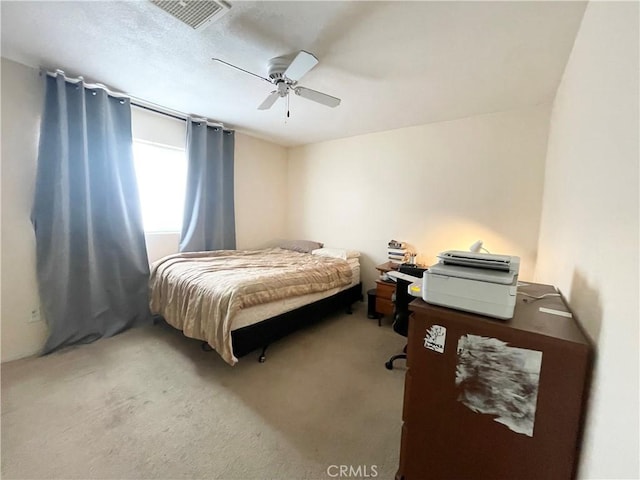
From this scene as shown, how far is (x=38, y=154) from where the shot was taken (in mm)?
2186

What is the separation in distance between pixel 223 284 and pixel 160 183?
178 centimetres

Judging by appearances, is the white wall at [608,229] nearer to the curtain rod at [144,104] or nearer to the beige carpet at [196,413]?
the beige carpet at [196,413]

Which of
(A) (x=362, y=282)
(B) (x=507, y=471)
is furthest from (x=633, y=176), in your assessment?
(A) (x=362, y=282)

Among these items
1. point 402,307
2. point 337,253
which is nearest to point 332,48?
point 402,307

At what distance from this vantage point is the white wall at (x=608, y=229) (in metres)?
0.65

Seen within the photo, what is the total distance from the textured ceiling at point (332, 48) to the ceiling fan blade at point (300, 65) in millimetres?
142

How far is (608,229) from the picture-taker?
85 cm

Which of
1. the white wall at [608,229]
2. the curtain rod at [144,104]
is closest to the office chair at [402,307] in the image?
the white wall at [608,229]

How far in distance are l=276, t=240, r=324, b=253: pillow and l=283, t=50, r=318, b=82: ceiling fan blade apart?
236cm

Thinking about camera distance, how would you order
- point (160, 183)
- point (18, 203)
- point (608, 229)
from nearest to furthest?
1. point (608, 229)
2. point (18, 203)
3. point (160, 183)

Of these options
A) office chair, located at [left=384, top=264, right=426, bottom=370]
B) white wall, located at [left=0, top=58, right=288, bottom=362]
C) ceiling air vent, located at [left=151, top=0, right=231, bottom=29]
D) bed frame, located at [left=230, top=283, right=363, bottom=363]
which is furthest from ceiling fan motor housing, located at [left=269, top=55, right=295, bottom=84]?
white wall, located at [left=0, top=58, right=288, bottom=362]

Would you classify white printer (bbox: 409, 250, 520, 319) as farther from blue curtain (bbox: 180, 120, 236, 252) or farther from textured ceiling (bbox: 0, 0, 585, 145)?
blue curtain (bbox: 180, 120, 236, 252)

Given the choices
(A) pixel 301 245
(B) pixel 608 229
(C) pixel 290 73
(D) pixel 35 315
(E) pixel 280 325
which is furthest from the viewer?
(A) pixel 301 245

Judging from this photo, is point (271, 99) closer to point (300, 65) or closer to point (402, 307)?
point (300, 65)
